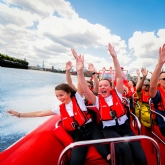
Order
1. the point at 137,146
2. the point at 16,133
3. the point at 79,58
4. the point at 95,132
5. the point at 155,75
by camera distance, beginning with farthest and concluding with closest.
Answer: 1. the point at 16,133
2. the point at 79,58
3. the point at 95,132
4. the point at 155,75
5. the point at 137,146

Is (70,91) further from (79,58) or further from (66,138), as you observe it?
(66,138)

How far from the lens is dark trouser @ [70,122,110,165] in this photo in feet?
5.66

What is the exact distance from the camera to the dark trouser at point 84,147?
173 centimetres

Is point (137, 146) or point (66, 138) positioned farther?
point (66, 138)

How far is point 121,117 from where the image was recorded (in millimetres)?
2064

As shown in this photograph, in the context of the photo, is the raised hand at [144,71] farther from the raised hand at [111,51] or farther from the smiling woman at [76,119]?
the smiling woman at [76,119]

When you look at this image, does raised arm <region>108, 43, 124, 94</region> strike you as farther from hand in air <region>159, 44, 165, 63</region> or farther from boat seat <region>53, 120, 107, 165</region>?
boat seat <region>53, 120, 107, 165</region>

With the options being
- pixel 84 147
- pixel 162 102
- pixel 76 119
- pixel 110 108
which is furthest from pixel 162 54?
pixel 84 147

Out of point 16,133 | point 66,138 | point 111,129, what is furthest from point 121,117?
point 16,133

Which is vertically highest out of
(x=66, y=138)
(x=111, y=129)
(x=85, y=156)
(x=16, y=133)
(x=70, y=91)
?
(x=70, y=91)

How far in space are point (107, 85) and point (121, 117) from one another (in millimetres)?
478

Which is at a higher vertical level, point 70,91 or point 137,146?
point 70,91

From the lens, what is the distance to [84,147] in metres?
1.85

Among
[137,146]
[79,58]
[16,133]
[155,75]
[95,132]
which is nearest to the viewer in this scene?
[137,146]
